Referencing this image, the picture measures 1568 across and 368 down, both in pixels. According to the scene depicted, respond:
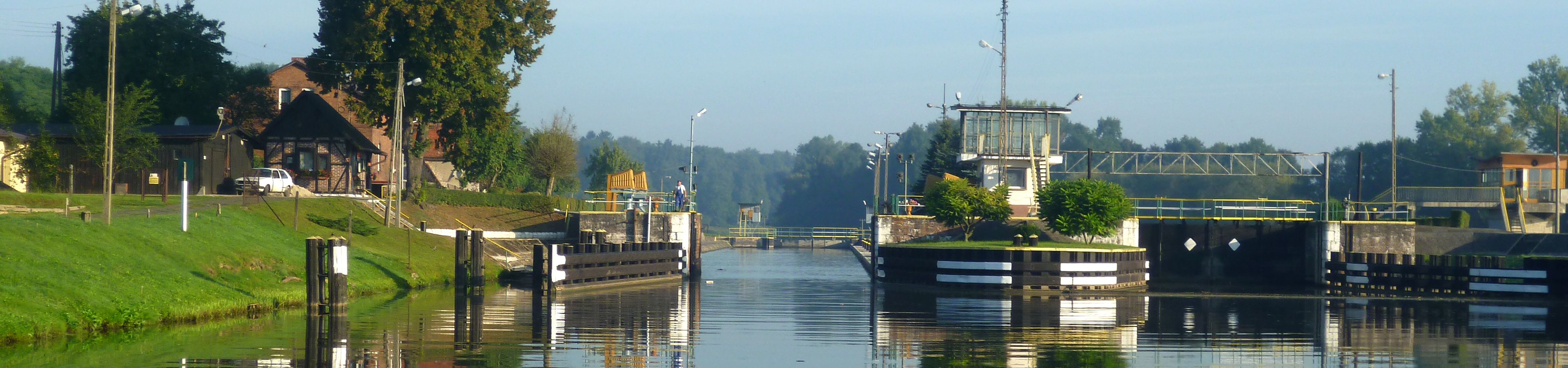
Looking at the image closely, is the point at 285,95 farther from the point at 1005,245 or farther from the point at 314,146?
the point at 1005,245

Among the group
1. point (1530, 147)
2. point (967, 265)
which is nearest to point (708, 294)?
point (967, 265)

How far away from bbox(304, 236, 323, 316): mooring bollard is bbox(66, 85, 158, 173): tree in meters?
26.6

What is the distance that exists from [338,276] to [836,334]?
353 inches

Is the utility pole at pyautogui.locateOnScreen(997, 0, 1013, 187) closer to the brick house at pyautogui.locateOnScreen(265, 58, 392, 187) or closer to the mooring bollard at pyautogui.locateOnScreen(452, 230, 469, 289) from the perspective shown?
the mooring bollard at pyautogui.locateOnScreen(452, 230, 469, 289)

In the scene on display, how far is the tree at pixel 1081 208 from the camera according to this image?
35.4 metres

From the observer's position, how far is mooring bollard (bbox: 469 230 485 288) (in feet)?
97.7

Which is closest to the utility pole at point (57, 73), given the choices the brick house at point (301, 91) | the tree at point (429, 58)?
the brick house at point (301, 91)

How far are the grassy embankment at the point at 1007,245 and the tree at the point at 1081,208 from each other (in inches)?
18.9

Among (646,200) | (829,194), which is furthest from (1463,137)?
(829,194)

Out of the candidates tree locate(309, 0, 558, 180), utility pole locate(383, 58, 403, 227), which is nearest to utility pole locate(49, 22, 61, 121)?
tree locate(309, 0, 558, 180)

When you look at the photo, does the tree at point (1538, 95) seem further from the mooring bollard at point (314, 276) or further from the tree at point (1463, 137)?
the mooring bollard at point (314, 276)

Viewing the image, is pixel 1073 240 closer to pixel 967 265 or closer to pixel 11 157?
pixel 967 265

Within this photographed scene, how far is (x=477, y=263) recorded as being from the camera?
29.8m

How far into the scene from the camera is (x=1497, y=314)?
2598 cm
